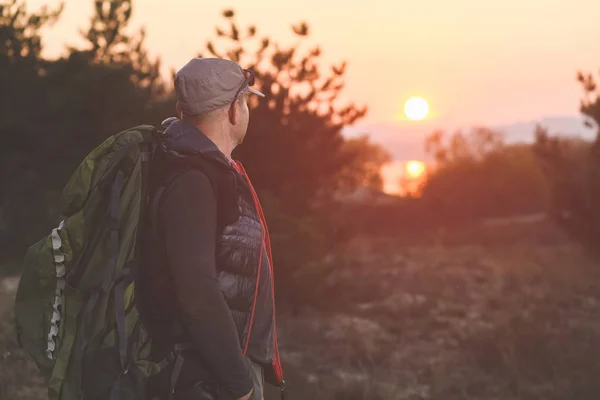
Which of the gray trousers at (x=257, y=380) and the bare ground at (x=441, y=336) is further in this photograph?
the bare ground at (x=441, y=336)

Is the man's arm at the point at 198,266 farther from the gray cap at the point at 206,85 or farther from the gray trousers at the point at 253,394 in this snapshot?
the gray cap at the point at 206,85

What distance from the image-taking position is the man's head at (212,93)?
239 centimetres

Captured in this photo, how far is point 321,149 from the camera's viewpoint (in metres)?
10.8

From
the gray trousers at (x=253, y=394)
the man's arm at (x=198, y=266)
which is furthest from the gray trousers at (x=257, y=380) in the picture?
the man's arm at (x=198, y=266)

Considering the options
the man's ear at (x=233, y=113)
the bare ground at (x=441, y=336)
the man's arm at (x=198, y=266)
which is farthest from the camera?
the bare ground at (x=441, y=336)

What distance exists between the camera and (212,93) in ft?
7.87

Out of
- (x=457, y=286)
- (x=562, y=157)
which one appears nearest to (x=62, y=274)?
(x=457, y=286)

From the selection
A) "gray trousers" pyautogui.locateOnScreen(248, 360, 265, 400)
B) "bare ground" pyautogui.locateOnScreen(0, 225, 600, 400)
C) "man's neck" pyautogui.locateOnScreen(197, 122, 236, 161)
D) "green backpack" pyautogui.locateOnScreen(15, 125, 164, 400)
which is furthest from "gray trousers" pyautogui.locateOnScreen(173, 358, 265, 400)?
"bare ground" pyautogui.locateOnScreen(0, 225, 600, 400)

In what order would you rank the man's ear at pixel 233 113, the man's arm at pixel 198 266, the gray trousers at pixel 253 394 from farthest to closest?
the man's ear at pixel 233 113 < the gray trousers at pixel 253 394 < the man's arm at pixel 198 266

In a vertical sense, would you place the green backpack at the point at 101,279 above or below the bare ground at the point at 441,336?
above

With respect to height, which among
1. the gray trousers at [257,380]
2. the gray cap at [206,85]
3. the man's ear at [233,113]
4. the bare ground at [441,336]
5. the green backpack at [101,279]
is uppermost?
the gray cap at [206,85]

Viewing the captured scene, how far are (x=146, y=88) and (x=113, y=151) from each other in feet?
27.8

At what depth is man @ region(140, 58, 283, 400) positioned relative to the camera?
7.23 ft

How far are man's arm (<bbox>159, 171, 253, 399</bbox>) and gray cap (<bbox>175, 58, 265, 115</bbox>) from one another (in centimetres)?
28
